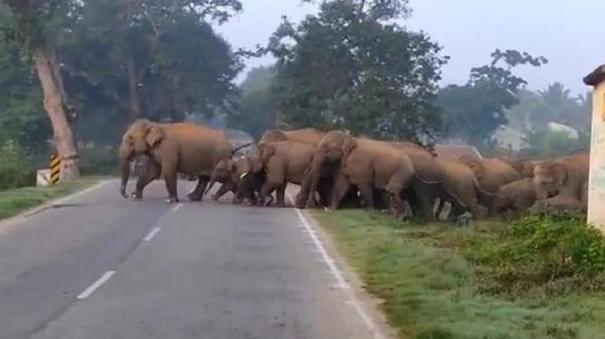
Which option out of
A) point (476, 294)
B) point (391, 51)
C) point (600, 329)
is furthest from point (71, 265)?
point (391, 51)

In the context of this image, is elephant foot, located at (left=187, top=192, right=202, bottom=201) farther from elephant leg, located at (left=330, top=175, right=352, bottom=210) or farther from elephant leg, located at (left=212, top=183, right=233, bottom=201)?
elephant leg, located at (left=330, top=175, right=352, bottom=210)

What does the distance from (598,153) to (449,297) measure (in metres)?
6.20

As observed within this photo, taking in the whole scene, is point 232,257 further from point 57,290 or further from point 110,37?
point 110,37

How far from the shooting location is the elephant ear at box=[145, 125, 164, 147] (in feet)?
131

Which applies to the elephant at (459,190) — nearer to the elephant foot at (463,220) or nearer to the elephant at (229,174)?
the elephant foot at (463,220)

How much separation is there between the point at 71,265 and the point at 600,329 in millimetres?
8927

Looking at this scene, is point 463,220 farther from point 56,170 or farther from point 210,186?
point 56,170

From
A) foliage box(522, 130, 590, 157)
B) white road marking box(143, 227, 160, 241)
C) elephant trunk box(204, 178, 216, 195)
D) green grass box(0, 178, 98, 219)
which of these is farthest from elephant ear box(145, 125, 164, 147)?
foliage box(522, 130, 590, 157)

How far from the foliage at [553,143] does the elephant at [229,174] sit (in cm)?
4370

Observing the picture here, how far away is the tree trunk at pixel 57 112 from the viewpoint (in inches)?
2317

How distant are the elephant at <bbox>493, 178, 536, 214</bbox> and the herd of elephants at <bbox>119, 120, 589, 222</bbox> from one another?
0.02 metres

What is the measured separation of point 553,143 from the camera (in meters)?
95.1

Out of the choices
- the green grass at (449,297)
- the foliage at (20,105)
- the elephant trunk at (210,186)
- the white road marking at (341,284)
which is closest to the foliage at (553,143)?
the foliage at (20,105)

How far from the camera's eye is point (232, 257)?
72.7ft
